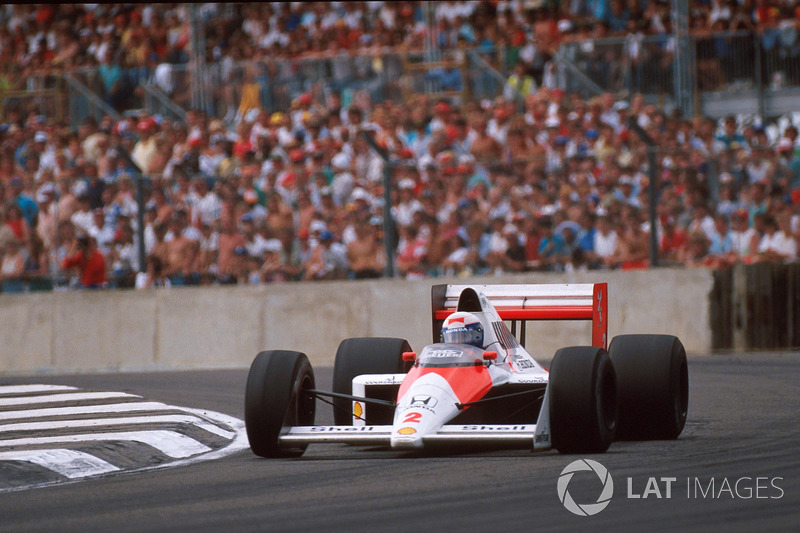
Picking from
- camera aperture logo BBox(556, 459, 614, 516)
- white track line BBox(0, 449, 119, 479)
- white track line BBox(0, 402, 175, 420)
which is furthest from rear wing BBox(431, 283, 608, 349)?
white track line BBox(0, 449, 119, 479)

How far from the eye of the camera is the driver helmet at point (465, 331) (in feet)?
26.6

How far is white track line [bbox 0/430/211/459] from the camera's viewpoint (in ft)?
27.2

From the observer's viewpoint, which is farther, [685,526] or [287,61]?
[287,61]

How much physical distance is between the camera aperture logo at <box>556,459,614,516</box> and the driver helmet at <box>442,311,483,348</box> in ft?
3.99

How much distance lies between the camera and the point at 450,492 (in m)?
6.19

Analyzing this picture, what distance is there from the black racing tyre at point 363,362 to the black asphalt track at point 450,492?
0.37 meters

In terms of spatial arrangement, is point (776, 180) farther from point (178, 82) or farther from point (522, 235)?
point (178, 82)

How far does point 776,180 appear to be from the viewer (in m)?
13.3

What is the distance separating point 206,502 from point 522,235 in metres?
8.30

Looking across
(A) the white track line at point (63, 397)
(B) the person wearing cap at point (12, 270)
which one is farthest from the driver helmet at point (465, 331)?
(B) the person wearing cap at point (12, 270)

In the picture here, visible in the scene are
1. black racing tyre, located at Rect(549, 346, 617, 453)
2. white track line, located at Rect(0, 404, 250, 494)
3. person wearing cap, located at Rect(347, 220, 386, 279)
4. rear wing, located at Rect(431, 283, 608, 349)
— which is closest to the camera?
white track line, located at Rect(0, 404, 250, 494)

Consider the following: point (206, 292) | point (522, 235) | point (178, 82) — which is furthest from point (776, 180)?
point (178, 82)

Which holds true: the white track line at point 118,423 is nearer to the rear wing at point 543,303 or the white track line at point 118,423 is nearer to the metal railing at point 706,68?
the rear wing at point 543,303

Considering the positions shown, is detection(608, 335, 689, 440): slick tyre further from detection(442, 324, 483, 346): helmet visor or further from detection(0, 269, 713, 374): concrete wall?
detection(0, 269, 713, 374): concrete wall
